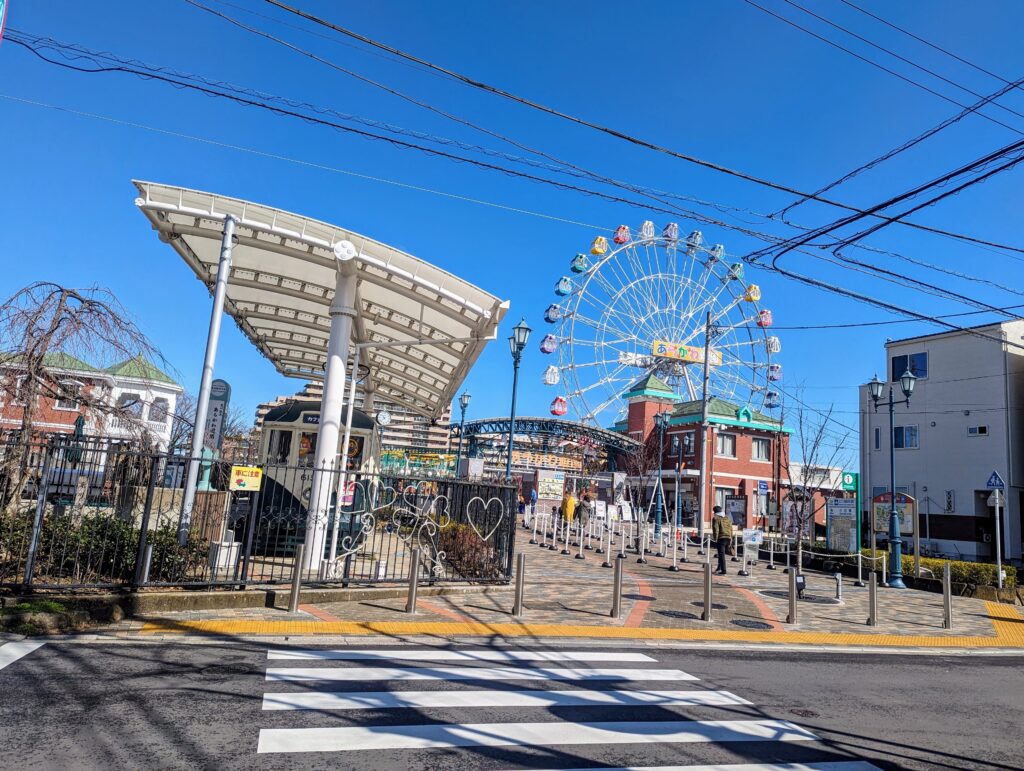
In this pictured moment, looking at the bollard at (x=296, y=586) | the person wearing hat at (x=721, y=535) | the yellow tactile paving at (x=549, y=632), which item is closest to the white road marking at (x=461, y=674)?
the yellow tactile paving at (x=549, y=632)

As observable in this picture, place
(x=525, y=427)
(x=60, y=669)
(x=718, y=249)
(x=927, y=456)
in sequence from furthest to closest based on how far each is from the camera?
(x=525, y=427), (x=718, y=249), (x=927, y=456), (x=60, y=669)

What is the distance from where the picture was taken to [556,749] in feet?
15.9

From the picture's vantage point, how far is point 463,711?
18.4 feet

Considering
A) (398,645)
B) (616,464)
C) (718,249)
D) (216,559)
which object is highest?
(718,249)

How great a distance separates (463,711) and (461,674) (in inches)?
49.9

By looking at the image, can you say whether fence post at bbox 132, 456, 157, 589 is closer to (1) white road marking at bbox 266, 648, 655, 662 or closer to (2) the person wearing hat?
(1) white road marking at bbox 266, 648, 655, 662

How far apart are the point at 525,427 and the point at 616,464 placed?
32.3ft

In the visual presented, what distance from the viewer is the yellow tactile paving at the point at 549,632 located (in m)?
8.20

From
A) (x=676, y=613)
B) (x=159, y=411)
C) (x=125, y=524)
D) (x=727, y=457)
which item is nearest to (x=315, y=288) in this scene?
(x=159, y=411)

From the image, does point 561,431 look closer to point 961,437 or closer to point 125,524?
point 961,437

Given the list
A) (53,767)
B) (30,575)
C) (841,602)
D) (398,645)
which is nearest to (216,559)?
(30,575)

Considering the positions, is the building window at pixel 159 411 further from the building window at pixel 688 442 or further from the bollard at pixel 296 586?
the building window at pixel 688 442

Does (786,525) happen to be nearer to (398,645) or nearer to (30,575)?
(398,645)

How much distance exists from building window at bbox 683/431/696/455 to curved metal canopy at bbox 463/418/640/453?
426 centimetres
